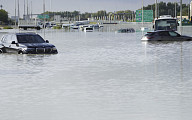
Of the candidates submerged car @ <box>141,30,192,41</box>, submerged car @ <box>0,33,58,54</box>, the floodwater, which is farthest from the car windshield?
submerged car @ <box>141,30,192,41</box>

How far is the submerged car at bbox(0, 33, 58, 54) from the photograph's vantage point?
2886 cm

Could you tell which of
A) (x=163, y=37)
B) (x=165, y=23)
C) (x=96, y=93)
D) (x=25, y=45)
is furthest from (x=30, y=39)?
(x=165, y=23)

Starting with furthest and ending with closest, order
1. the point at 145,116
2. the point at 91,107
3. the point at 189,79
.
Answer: the point at 189,79 < the point at 91,107 < the point at 145,116

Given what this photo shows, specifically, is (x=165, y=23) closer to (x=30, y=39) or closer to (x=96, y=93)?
(x=30, y=39)

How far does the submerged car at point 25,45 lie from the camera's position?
2886 centimetres

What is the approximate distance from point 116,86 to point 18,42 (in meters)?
16.6

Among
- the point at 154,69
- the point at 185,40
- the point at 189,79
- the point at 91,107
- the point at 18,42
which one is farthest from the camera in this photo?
the point at 185,40

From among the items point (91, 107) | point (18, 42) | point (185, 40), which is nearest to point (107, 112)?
point (91, 107)

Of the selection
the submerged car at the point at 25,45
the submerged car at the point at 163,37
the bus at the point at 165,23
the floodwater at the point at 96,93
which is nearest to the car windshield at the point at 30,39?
the submerged car at the point at 25,45

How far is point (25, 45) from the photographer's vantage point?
29.0 meters

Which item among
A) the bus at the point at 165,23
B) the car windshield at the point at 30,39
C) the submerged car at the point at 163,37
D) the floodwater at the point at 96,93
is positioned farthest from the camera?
the bus at the point at 165,23

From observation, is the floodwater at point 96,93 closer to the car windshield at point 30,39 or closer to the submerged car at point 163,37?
the car windshield at point 30,39

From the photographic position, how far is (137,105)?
424 inches

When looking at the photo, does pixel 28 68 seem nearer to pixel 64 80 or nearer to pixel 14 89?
pixel 64 80
